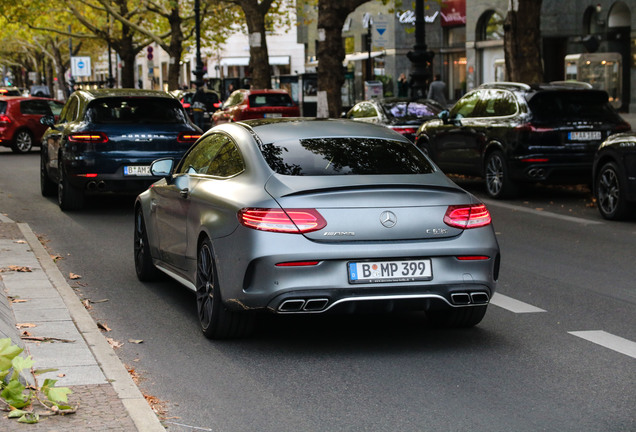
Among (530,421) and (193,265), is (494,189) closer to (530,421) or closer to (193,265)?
(193,265)

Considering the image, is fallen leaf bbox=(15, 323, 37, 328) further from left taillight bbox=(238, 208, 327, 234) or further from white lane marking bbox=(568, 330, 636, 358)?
white lane marking bbox=(568, 330, 636, 358)

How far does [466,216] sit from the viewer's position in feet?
22.8

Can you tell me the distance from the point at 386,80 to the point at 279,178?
49.5m

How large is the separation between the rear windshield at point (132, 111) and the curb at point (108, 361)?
576cm

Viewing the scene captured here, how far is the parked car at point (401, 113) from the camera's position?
22.1 metres

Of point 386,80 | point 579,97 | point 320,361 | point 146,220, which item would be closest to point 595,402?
point 320,361

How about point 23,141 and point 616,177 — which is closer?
point 616,177

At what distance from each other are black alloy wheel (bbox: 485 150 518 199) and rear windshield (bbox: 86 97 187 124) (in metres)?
4.85

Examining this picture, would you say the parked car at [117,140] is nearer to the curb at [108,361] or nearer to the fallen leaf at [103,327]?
the curb at [108,361]

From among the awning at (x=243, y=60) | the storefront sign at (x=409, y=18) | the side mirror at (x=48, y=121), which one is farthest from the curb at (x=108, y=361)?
the awning at (x=243, y=60)

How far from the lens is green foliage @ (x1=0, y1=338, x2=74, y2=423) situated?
16.5ft

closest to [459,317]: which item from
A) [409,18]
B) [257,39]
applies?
[257,39]

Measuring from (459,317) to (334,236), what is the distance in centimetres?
136

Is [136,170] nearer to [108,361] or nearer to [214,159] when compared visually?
[214,159]
